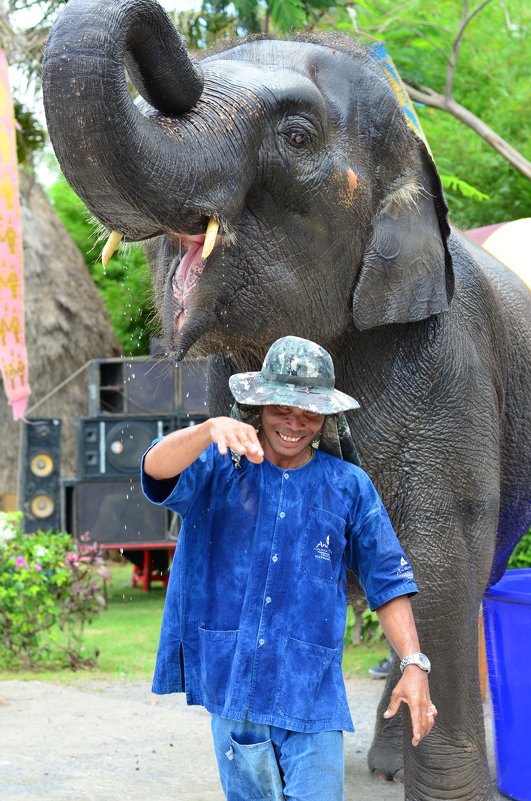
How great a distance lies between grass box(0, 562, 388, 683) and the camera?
7.61 meters

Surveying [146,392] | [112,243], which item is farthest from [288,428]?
[146,392]

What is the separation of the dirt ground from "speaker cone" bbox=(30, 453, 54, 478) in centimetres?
485

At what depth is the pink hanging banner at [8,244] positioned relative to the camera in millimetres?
8047

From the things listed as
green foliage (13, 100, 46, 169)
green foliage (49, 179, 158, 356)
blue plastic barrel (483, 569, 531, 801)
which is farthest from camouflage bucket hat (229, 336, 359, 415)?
green foliage (13, 100, 46, 169)

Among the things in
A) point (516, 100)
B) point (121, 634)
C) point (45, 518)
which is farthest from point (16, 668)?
point (516, 100)

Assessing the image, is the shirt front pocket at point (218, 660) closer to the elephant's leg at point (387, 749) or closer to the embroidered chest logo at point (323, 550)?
the embroidered chest logo at point (323, 550)

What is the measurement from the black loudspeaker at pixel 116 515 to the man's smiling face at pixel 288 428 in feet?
27.9

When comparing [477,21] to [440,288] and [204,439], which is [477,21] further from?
[204,439]

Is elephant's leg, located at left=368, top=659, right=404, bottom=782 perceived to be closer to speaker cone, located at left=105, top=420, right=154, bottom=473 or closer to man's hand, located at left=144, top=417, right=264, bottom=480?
man's hand, located at left=144, top=417, right=264, bottom=480

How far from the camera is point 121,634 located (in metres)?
9.77

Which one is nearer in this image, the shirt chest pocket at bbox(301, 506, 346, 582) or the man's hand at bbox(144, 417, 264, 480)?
the man's hand at bbox(144, 417, 264, 480)

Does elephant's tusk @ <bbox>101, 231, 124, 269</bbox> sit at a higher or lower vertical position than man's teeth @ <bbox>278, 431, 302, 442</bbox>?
higher

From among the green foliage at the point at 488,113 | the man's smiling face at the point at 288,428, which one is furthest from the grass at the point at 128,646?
the man's smiling face at the point at 288,428

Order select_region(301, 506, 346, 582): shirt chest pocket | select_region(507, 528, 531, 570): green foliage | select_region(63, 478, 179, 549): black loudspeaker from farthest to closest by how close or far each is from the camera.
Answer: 1. select_region(63, 478, 179, 549): black loudspeaker
2. select_region(507, 528, 531, 570): green foliage
3. select_region(301, 506, 346, 582): shirt chest pocket
